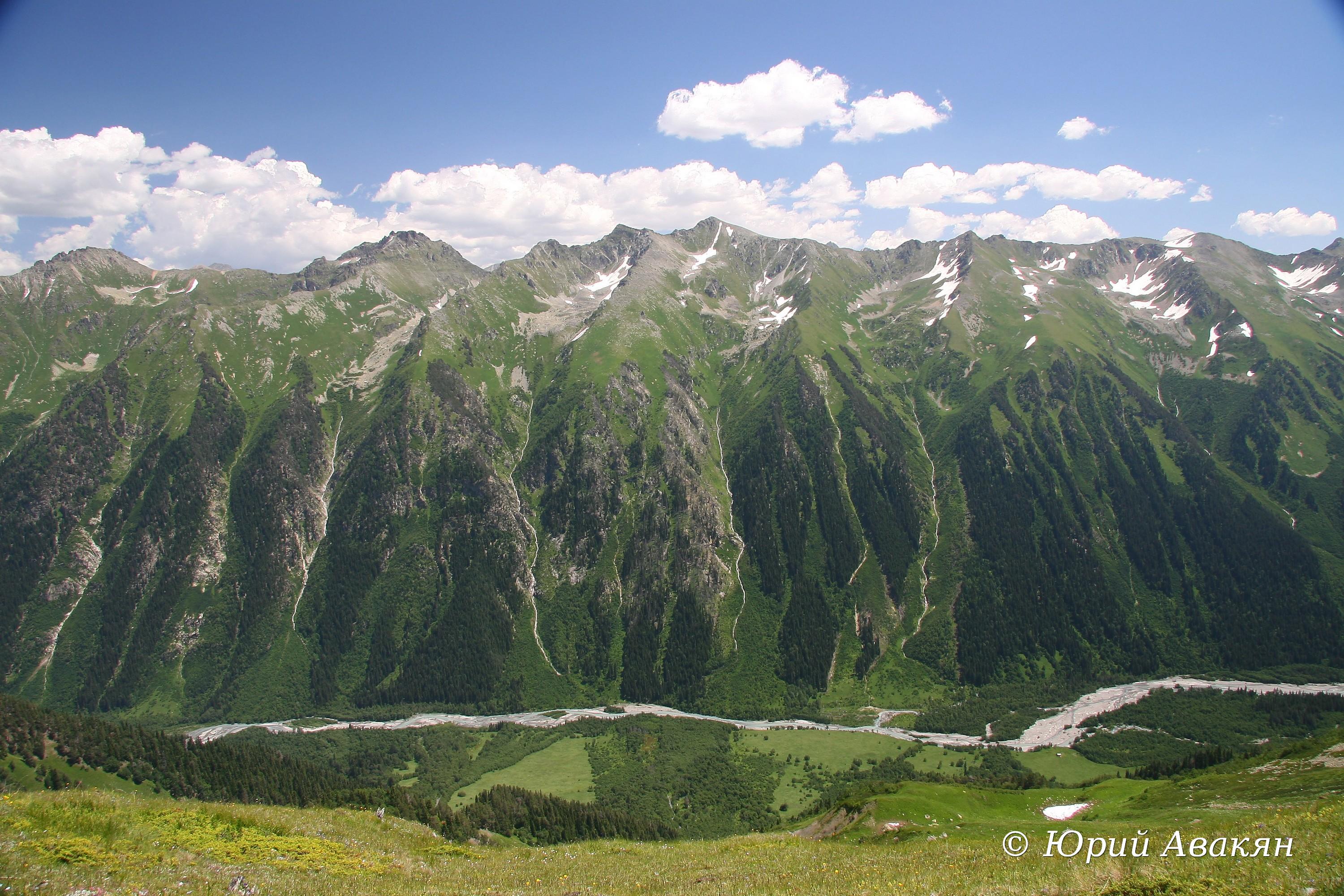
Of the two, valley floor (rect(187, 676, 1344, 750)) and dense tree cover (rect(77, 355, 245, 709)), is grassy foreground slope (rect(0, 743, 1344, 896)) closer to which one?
valley floor (rect(187, 676, 1344, 750))

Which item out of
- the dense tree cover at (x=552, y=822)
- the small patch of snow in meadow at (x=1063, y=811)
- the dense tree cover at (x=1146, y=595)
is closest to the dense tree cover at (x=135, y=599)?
the dense tree cover at (x=552, y=822)

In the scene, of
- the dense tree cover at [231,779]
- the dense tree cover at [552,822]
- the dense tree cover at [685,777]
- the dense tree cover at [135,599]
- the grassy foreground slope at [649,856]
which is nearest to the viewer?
the grassy foreground slope at [649,856]

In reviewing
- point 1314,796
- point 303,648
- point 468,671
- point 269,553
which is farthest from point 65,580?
point 1314,796

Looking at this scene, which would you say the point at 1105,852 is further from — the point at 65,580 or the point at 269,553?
the point at 65,580

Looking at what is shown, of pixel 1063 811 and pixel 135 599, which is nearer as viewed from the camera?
pixel 1063 811

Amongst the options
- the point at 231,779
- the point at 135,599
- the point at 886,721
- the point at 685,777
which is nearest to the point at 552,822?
the point at 685,777

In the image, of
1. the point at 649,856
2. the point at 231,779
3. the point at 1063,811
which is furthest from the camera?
the point at 231,779

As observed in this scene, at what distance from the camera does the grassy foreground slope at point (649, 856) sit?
2066cm

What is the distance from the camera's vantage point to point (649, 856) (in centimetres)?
4600

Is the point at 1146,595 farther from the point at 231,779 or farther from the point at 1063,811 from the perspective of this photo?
the point at 231,779

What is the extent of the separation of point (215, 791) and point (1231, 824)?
4462 inches

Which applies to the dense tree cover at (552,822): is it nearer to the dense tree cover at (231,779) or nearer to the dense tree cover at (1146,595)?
the dense tree cover at (231,779)

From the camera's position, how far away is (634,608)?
626 ft

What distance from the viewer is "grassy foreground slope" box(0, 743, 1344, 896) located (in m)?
20.7
